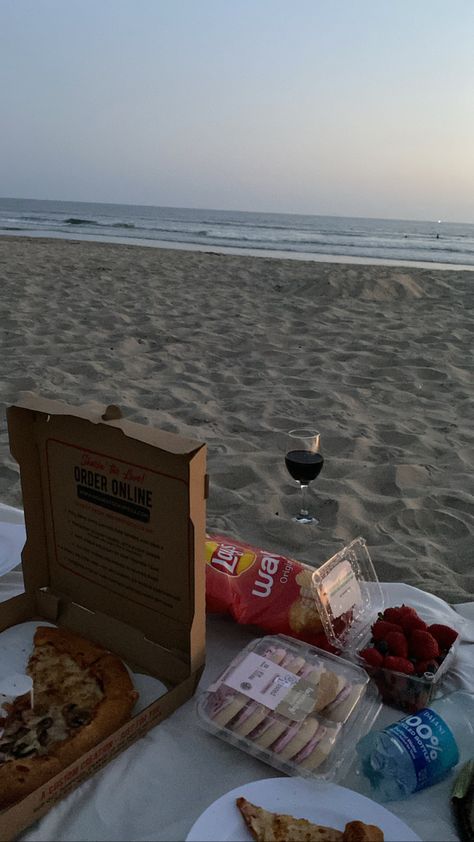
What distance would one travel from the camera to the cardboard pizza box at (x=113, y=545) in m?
1.10

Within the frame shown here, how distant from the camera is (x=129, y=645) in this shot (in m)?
1.29

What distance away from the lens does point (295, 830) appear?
2.99 feet

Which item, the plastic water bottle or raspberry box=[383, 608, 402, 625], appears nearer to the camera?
the plastic water bottle

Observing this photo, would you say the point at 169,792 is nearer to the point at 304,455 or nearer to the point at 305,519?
the point at 304,455

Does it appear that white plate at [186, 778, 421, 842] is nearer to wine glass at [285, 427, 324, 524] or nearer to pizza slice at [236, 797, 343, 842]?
pizza slice at [236, 797, 343, 842]

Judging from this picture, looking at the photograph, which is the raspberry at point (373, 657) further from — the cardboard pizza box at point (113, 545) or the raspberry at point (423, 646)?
the cardboard pizza box at point (113, 545)

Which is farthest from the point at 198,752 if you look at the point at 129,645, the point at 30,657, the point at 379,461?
the point at 379,461

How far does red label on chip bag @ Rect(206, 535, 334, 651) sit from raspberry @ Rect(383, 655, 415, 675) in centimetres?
15

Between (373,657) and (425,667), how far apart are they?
0.11m

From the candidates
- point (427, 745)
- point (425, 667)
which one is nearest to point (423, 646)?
point (425, 667)

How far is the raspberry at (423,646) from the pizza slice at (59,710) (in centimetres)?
58

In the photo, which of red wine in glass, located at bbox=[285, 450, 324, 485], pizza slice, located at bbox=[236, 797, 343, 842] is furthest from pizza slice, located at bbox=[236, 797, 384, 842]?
red wine in glass, located at bbox=[285, 450, 324, 485]

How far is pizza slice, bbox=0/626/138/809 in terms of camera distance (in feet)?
3.27

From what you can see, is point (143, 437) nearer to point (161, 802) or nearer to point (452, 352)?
point (161, 802)
